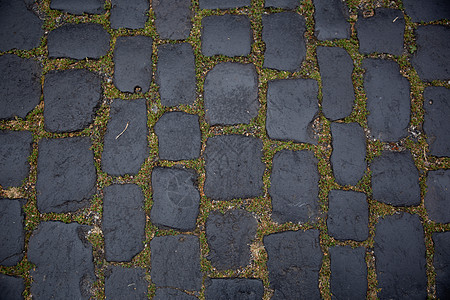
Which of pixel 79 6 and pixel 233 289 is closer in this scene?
pixel 233 289

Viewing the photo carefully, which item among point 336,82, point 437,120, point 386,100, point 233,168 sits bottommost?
point 233,168

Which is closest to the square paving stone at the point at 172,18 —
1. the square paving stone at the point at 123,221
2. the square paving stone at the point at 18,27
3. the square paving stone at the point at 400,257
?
the square paving stone at the point at 18,27

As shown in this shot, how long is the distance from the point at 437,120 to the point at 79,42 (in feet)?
9.41

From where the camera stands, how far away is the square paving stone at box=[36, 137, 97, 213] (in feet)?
8.20

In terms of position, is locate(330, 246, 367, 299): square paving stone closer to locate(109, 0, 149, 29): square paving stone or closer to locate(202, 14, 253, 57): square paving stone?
locate(202, 14, 253, 57): square paving stone

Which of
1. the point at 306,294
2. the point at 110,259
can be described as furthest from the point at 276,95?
the point at 110,259

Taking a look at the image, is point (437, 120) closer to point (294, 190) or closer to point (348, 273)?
point (294, 190)

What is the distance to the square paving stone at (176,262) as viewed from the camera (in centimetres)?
242

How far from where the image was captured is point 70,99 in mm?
2588

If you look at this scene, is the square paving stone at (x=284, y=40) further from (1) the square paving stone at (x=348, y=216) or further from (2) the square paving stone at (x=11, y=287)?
(2) the square paving stone at (x=11, y=287)

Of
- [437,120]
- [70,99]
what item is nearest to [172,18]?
[70,99]

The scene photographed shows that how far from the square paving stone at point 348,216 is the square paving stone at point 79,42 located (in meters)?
2.13

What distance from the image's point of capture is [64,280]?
2426 mm

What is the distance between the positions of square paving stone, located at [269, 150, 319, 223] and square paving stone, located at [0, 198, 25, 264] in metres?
1.88
